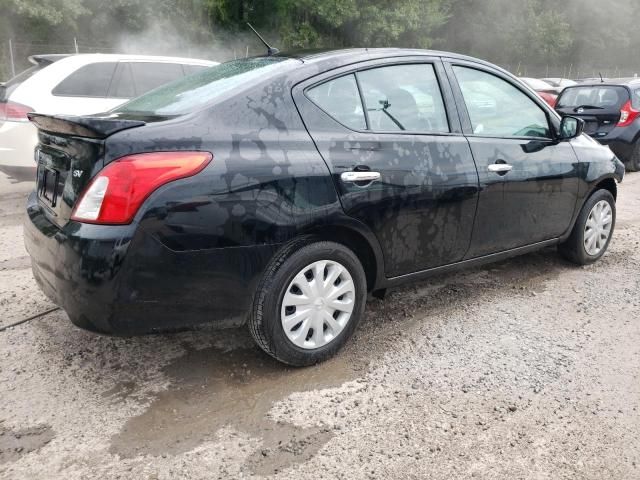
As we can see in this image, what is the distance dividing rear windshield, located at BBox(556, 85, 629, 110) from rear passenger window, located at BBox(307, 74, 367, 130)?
7518 millimetres

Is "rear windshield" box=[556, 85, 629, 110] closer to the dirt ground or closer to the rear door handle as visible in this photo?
the dirt ground

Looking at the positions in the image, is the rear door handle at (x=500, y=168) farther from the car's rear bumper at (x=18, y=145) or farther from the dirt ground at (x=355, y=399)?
the car's rear bumper at (x=18, y=145)

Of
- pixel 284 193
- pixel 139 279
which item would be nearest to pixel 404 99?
pixel 284 193

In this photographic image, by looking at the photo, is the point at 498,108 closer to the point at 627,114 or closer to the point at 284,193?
the point at 284,193

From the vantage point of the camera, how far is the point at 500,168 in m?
3.43

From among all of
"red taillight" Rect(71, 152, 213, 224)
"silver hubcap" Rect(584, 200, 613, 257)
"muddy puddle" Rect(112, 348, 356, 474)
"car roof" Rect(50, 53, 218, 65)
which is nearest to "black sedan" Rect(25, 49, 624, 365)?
"red taillight" Rect(71, 152, 213, 224)

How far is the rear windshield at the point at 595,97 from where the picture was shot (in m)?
8.95

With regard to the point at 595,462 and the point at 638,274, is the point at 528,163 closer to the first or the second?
the point at 638,274

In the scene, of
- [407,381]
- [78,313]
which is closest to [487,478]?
[407,381]

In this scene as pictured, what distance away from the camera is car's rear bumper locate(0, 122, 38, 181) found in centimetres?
573

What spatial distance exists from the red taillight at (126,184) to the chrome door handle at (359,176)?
77 centimetres

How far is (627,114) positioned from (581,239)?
563cm

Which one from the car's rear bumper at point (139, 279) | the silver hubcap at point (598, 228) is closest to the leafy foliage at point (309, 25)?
the silver hubcap at point (598, 228)

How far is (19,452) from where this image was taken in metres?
2.20
